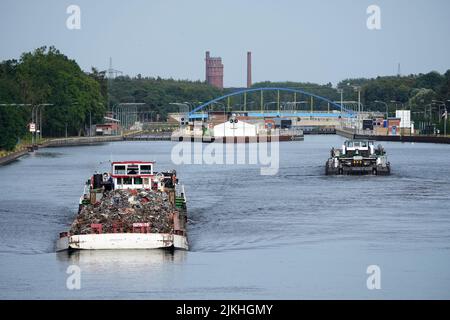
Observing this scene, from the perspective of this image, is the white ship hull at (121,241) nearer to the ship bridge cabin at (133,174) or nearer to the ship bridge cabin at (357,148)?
the ship bridge cabin at (133,174)

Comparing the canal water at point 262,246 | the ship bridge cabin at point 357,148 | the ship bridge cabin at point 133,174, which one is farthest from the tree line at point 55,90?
the ship bridge cabin at point 133,174

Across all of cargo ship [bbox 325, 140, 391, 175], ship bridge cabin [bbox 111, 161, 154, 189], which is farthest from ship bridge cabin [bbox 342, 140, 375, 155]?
ship bridge cabin [bbox 111, 161, 154, 189]

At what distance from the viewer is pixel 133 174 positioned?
172ft

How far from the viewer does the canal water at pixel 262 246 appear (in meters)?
37.6

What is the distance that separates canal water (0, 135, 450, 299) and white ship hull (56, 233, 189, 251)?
260 mm

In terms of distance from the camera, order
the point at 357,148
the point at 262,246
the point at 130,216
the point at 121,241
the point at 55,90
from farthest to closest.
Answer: the point at 55,90, the point at 357,148, the point at 262,246, the point at 130,216, the point at 121,241

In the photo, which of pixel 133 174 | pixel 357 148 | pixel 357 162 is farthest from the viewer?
pixel 357 148

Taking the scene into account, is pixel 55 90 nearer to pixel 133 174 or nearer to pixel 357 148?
pixel 357 148

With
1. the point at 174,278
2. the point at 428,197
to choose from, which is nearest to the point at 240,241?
the point at 174,278

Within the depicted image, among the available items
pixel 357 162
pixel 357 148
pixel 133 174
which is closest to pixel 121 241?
pixel 133 174

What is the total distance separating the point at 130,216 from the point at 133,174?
28.0ft

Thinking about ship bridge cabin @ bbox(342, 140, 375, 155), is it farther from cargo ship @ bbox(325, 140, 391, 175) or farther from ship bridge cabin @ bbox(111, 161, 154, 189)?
ship bridge cabin @ bbox(111, 161, 154, 189)
